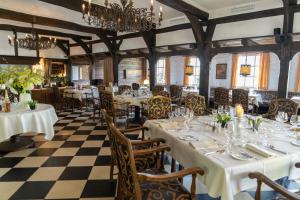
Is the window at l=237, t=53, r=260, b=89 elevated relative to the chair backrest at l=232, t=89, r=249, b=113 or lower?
elevated

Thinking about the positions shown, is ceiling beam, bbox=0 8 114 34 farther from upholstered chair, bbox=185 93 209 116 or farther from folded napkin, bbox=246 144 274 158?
folded napkin, bbox=246 144 274 158

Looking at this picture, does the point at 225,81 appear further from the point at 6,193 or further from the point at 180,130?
the point at 6,193

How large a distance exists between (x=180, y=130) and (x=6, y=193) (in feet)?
7.14

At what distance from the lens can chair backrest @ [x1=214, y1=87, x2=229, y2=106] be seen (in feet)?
21.1

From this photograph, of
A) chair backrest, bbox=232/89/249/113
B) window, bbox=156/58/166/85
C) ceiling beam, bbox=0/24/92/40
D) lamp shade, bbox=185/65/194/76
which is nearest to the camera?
chair backrest, bbox=232/89/249/113

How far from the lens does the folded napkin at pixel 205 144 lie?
1.94 m

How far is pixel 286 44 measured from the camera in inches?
190

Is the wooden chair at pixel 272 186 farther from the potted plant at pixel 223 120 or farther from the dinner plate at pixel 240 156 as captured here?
the potted plant at pixel 223 120

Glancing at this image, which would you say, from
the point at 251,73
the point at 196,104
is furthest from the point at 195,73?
the point at 196,104

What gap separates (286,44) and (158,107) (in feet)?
11.5

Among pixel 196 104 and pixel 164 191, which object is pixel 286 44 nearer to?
pixel 196 104

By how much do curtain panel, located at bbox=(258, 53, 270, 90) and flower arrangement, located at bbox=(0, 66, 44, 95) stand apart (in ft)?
28.5

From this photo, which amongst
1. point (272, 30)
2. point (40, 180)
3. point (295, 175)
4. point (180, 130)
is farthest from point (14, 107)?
point (272, 30)

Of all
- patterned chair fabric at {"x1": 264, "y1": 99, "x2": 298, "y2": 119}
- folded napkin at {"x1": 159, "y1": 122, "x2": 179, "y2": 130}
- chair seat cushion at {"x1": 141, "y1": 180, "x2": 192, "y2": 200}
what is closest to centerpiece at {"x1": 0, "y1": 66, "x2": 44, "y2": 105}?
folded napkin at {"x1": 159, "y1": 122, "x2": 179, "y2": 130}
